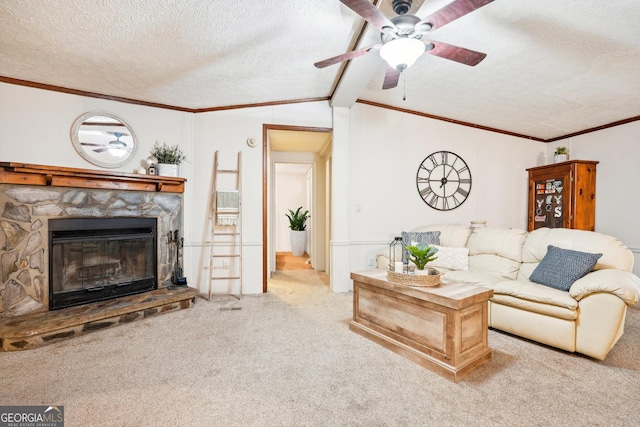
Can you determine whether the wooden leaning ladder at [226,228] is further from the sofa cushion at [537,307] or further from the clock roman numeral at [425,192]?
the sofa cushion at [537,307]

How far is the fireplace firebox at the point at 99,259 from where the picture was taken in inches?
112

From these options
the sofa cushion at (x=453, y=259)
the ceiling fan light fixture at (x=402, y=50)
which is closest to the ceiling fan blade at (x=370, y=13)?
the ceiling fan light fixture at (x=402, y=50)

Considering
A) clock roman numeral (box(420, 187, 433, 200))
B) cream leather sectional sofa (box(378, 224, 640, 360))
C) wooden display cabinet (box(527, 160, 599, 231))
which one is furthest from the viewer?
clock roman numeral (box(420, 187, 433, 200))

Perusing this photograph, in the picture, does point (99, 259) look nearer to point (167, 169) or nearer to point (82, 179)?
point (82, 179)

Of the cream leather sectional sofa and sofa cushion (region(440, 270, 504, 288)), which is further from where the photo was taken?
sofa cushion (region(440, 270, 504, 288))

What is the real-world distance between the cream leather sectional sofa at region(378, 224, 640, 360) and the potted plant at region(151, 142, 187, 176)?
3.24m

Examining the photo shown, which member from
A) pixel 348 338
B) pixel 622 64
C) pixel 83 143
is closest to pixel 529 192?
pixel 622 64

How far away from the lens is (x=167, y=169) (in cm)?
353

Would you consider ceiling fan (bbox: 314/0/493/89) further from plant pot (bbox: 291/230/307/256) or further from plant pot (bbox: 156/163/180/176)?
plant pot (bbox: 291/230/307/256)

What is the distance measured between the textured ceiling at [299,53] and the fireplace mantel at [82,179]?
0.95 meters

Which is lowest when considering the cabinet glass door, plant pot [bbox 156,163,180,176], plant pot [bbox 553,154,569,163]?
the cabinet glass door

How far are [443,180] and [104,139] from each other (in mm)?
4580

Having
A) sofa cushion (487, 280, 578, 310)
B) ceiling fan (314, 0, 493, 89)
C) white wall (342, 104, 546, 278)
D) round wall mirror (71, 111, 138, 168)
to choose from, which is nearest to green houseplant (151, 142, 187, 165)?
round wall mirror (71, 111, 138, 168)

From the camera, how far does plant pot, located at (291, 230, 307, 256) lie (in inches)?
291
